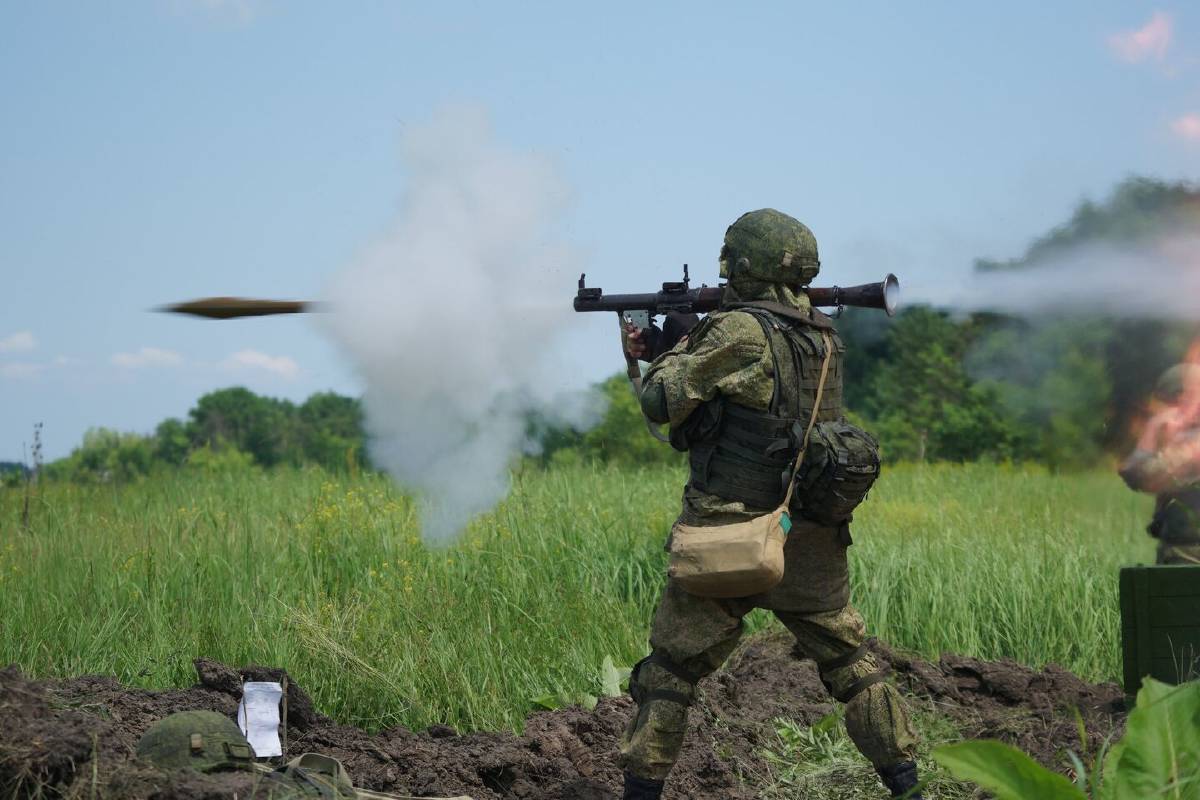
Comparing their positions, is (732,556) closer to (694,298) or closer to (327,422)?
(694,298)

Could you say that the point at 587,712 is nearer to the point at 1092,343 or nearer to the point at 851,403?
the point at 1092,343

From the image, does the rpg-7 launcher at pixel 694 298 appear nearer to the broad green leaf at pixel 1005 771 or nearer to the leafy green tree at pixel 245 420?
the broad green leaf at pixel 1005 771

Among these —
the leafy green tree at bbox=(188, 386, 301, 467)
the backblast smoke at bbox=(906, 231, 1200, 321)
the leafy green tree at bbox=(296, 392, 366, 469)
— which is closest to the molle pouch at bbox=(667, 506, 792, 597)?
the backblast smoke at bbox=(906, 231, 1200, 321)

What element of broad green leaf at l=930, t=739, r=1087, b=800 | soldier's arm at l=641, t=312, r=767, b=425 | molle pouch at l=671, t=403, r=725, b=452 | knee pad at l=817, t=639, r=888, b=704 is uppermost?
soldier's arm at l=641, t=312, r=767, b=425

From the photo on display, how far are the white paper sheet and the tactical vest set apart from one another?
202 cm

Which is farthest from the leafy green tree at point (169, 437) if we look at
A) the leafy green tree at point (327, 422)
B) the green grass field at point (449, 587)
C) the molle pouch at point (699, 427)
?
the molle pouch at point (699, 427)

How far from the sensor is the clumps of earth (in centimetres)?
385

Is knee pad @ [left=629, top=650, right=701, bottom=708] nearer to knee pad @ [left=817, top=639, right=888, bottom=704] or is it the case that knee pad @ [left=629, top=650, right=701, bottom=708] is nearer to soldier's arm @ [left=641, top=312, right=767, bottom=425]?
knee pad @ [left=817, top=639, right=888, bottom=704]

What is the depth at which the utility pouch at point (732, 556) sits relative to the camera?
13.9 ft

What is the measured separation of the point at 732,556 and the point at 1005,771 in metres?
1.36

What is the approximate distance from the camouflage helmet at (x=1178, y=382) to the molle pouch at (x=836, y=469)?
13.2ft

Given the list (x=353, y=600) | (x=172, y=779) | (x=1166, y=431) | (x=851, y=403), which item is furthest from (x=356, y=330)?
(x=851, y=403)

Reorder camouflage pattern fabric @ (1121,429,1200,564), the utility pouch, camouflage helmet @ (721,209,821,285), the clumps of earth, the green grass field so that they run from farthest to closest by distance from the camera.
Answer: camouflage pattern fabric @ (1121,429,1200,564), the green grass field, camouflage helmet @ (721,209,821,285), the utility pouch, the clumps of earth

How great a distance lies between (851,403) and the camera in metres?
24.8
